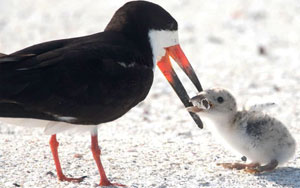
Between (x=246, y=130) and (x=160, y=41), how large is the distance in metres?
1.18

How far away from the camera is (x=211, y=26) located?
14.3 meters

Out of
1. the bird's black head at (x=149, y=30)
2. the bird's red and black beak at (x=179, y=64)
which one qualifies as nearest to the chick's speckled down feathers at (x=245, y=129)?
the bird's red and black beak at (x=179, y=64)

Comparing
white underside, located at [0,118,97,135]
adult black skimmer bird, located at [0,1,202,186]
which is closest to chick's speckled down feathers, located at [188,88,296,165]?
adult black skimmer bird, located at [0,1,202,186]

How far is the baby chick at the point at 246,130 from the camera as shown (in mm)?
6801

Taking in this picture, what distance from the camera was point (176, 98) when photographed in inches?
413

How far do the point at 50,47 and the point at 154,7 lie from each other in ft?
4.04

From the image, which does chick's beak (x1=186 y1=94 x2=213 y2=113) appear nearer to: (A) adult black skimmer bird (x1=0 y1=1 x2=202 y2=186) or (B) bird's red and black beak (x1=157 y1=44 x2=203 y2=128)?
(B) bird's red and black beak (x1=157 y1=44 x2=203 y2=128)

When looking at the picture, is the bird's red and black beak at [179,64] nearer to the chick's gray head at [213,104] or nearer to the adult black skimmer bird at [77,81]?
the chick's gray head at [213,104]

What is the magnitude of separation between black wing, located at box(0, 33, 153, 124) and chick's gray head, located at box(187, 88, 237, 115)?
82 cm

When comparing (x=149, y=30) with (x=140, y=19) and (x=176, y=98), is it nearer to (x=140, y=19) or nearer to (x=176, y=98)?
(x=140, y=19)

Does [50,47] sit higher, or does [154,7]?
[154,7]

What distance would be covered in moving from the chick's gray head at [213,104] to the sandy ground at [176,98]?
0.41 m

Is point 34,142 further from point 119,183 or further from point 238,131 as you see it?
point 238,131

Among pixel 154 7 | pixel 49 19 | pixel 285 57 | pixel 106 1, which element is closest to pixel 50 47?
pixel 154 7
